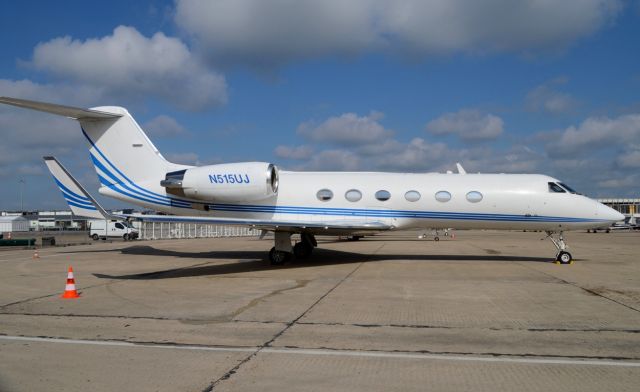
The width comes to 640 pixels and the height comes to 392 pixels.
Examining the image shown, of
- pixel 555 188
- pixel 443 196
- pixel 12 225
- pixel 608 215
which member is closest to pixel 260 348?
pixel 443 196

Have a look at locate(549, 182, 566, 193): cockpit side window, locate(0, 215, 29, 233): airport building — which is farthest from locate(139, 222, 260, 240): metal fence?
locate(0, 215, 29, 233): airport building

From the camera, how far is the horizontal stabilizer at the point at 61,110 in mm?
12898

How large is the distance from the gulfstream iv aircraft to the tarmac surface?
2.90 metres

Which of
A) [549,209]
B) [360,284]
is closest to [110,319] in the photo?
[360,284]

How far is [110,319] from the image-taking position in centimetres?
741

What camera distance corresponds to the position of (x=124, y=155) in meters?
16.3

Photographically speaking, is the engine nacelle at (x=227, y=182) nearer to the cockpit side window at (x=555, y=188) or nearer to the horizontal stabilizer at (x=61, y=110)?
the horizontal stabilizer at (x=61, y=110)

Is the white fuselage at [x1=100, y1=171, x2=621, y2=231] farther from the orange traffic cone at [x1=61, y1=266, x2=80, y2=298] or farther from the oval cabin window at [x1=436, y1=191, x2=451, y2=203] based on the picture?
the orange traffic cone at [x1=61, y1=266, x2=80, y2=298]

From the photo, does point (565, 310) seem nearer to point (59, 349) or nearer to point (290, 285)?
point (290, 285)

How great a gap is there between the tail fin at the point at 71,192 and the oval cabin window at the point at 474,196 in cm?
1333

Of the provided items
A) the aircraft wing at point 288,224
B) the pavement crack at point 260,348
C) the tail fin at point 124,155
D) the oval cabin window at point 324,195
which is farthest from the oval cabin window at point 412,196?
the tail fin at point 124,155

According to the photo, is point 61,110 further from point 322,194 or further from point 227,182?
point 322,194

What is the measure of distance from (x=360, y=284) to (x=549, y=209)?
7607 mm

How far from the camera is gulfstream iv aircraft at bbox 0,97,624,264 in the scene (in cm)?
1517
